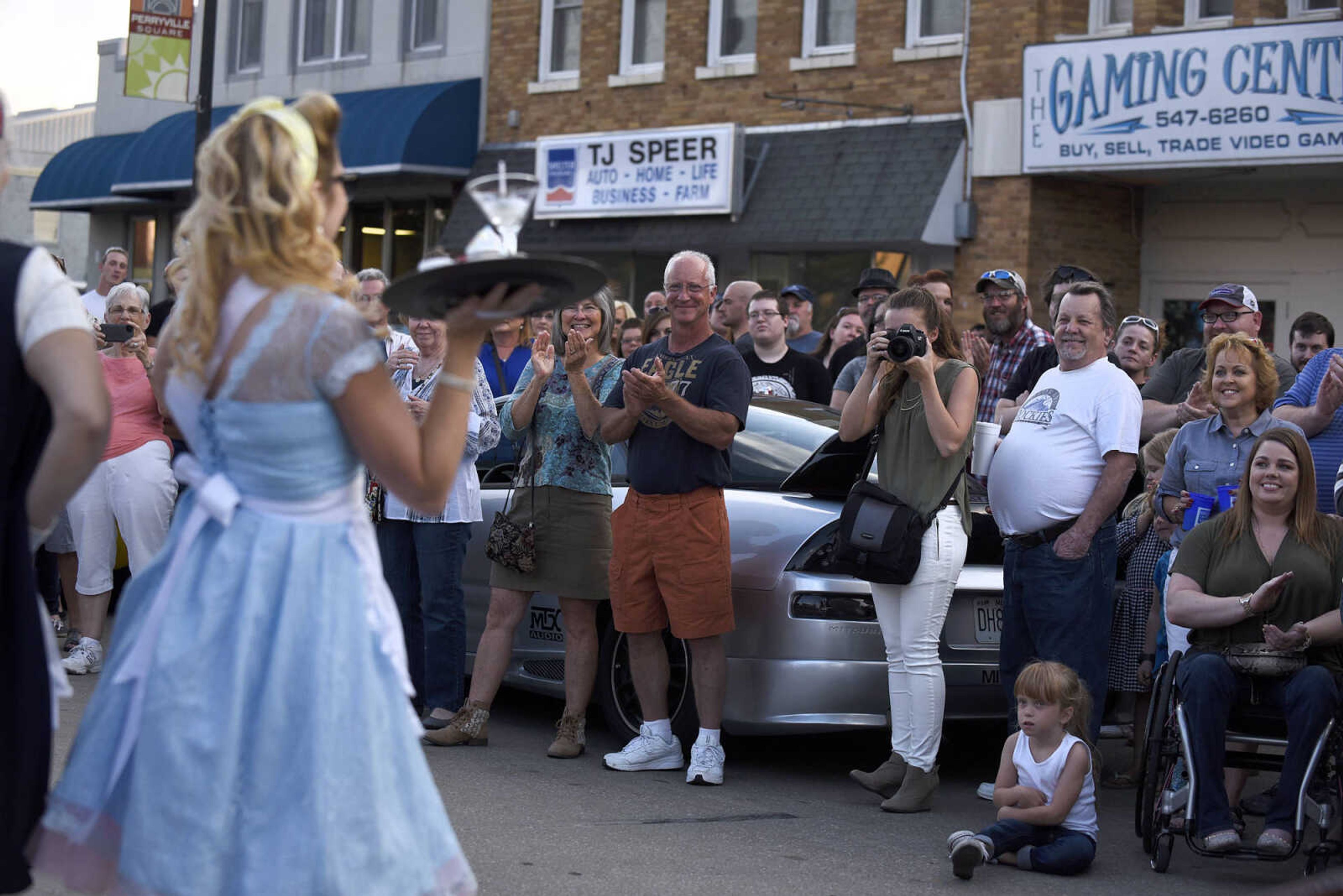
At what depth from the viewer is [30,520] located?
3279 millimetres

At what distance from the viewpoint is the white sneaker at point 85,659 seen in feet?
30.6

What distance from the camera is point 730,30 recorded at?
800 inches

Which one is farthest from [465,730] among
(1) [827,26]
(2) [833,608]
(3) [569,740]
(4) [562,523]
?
(1) [827,26]

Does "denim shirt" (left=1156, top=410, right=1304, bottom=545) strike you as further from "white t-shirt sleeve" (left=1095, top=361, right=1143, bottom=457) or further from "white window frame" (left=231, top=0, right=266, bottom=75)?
"white window frame" (left=231, top=0, right=266, bottom=75)

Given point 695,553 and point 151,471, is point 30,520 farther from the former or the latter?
point 151,471

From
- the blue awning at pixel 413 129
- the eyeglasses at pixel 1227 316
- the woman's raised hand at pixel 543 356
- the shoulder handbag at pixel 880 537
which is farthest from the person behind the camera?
the blue awning at pixel 413 129

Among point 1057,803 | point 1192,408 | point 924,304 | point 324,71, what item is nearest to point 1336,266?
point 1192,408

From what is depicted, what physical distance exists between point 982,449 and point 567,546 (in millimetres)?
1860

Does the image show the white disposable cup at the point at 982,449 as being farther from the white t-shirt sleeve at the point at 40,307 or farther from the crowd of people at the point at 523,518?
the white t-shirt sleeve at the point at 40,307

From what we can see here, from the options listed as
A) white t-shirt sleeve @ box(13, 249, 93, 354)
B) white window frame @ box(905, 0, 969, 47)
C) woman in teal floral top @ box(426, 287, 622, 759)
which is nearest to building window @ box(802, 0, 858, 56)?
white window frame @ box(905, 0, 969, 47)

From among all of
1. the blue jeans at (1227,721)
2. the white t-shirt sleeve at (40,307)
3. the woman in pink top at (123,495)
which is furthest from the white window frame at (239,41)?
the white t-shirt sleeve at (40,307)

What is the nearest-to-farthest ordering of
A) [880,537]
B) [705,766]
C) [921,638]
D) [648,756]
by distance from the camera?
[880,537] < [921,638] < [705,766] < [648,756]

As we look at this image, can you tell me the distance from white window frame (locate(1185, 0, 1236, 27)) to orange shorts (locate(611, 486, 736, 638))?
11.3 m

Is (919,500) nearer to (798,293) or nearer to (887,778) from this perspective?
(887,778)
